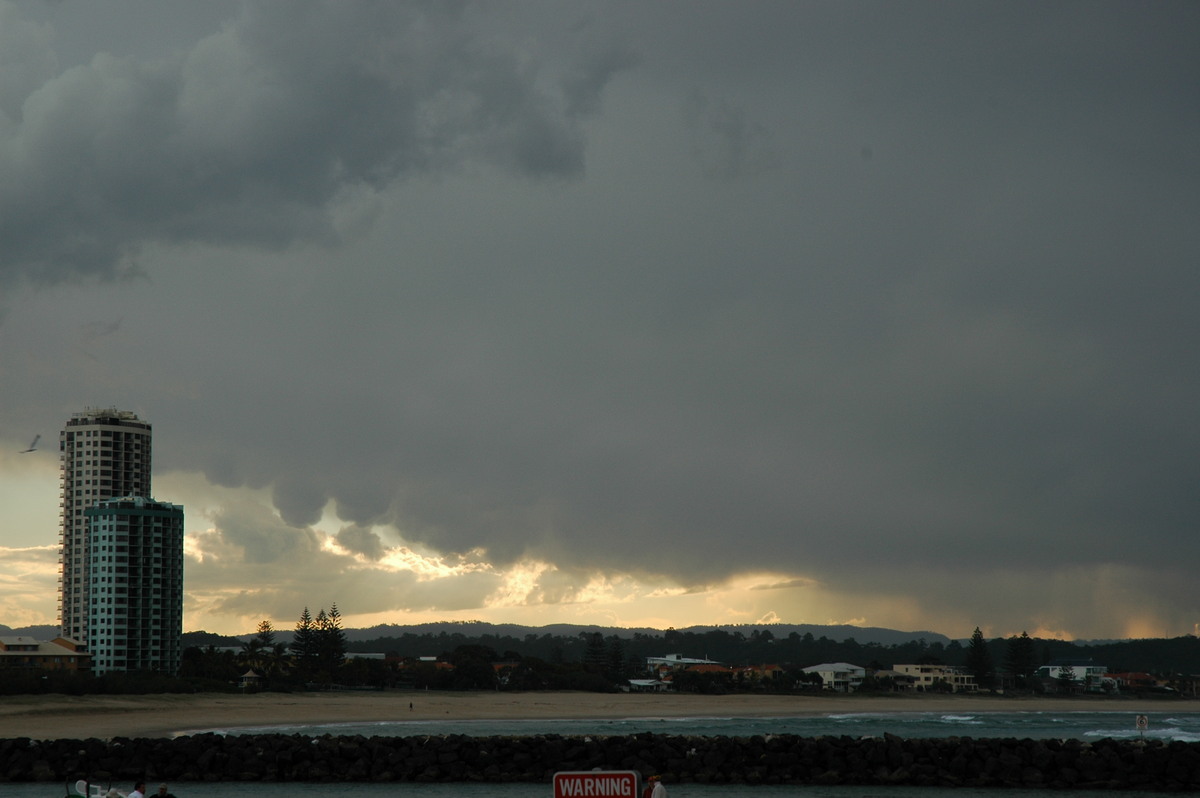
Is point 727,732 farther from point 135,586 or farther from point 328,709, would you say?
point 135,586

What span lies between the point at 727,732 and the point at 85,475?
4944 inches

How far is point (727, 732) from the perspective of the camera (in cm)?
7069

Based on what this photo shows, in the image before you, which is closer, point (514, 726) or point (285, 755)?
point (285, 755)

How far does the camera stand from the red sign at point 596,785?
46.0 feet

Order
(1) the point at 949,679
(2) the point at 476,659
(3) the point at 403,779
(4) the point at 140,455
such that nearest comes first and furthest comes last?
(3) the point at 403,779 < (2) the point at 476,659 < (4) the point at 140,455 < (1) the point at 949,679

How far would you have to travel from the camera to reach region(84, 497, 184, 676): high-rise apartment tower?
413 ft

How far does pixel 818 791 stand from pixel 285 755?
21.3 metres

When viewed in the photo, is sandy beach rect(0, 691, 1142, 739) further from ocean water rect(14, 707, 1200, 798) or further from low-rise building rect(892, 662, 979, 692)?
low-rise building rect(892, 662, 979, 692)

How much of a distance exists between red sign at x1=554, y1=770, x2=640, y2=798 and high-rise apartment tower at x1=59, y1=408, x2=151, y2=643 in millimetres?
164151

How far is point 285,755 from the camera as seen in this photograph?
154 feet

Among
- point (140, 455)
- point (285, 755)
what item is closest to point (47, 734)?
point (285, 755)

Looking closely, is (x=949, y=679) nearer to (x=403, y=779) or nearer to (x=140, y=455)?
(x=140, y=455)

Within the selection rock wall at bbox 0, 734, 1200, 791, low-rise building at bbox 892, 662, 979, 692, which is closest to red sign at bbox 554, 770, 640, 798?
rock wall at bbox 0, 734, 1200, 791

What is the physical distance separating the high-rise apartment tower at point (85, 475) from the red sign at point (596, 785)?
164 metres
